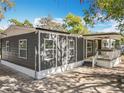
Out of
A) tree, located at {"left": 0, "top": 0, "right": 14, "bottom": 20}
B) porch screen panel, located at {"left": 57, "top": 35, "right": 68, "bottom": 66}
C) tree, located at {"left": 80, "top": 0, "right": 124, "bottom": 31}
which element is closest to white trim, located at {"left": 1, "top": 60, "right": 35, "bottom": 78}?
porch screen panel, located at {"left": 57, "top": 35, "right": 68, "bottom": 66}

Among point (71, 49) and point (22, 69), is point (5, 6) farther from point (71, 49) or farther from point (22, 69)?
point (71, 49)

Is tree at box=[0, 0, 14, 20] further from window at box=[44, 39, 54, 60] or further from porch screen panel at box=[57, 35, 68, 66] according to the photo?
porch screen panel at box=[57, 35, 68, 66]

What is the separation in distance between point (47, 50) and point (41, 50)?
65 cm

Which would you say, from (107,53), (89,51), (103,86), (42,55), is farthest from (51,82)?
(89,51)

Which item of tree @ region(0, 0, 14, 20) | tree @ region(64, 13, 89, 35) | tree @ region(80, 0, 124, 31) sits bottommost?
tree @ region(80, 0, 124, 31)

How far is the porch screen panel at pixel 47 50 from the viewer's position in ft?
33.5

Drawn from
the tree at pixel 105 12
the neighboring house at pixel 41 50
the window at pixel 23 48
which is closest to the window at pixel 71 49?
the neighboring house at pixel 41 50

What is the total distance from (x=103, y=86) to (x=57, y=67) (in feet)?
14.6

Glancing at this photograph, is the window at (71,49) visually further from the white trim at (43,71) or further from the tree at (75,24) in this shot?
the tree at (75,24)

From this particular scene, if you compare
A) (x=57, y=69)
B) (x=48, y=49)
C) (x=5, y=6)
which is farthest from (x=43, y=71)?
(x=5, y=6)

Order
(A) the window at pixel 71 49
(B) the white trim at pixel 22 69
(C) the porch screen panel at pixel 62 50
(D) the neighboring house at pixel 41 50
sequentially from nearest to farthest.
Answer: (D) the neighboring house at pixel 41 50
(B) the white trim at pixel 22 69
(C) the porch screen panel at pixel 62 50
(A) the window at pixel 71 49

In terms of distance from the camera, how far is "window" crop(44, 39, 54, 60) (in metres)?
10.5

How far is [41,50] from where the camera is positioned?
33.2 feet

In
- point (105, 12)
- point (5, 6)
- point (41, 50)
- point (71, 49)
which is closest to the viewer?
point (105, 12)
